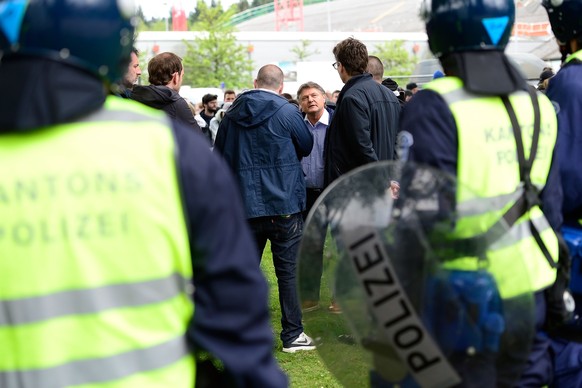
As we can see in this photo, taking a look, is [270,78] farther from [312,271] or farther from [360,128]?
[312,271]

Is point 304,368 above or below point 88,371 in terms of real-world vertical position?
below

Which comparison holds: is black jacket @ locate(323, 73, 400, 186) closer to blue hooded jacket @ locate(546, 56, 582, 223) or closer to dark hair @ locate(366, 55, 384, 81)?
dark hair @ locate(366, 55, 384, 81)

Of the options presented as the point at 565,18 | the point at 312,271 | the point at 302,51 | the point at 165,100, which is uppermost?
the point at 565,18

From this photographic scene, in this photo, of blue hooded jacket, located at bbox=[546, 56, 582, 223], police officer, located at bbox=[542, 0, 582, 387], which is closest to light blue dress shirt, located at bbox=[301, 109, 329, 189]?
police officer, located at bbox=[542, 0, 582, 387]

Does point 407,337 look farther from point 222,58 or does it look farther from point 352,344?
point 222,58

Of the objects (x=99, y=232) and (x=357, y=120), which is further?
(x=357, y=120)

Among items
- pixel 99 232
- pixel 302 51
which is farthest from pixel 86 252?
pixel 302 51

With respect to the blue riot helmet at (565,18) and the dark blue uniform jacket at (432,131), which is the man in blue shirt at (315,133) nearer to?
the blue riot helmet at (565,18)

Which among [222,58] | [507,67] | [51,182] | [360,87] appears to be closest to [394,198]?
[507,67]

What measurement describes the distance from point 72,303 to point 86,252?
0.35ft

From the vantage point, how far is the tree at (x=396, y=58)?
49062 millimetres

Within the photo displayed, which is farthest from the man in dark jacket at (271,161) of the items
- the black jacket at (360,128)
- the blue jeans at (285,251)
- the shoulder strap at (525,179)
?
the shoulder strap at (525,179)

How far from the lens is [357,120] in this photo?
5.97 meters

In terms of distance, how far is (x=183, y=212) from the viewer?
1.73 metres
